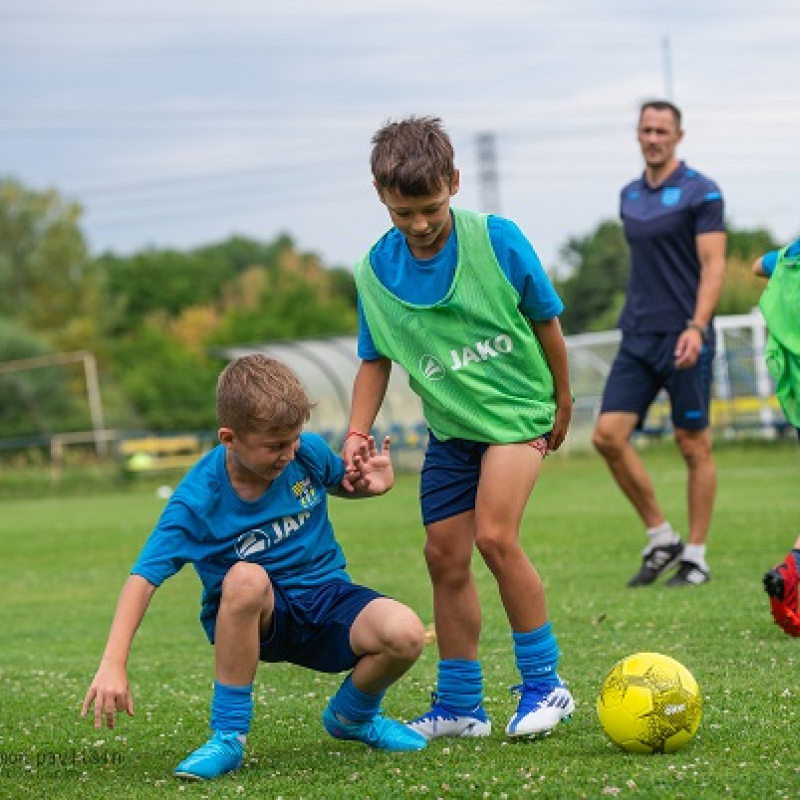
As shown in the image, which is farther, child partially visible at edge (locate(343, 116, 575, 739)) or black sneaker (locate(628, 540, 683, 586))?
black sneaker (locate(628, 540, 683, 586))

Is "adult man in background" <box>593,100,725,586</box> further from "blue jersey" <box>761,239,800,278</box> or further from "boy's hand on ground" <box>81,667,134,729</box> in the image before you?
"boy's hand on ground" <box>81,667,134,729</box>

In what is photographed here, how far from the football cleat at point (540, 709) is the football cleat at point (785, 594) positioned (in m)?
1.68

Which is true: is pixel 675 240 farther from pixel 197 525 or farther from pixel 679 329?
pixel 197 525

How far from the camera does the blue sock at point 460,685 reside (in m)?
5.64

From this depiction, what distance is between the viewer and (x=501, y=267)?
18.2 feet

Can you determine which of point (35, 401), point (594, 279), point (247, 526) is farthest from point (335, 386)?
point (247, 526)

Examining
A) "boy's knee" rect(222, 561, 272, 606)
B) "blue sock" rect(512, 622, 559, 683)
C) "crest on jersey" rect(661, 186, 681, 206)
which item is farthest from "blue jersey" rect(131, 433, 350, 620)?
"crest on jersey" rect(661, 186, 681, 206)

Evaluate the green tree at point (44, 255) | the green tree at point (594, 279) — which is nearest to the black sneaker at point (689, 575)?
the green tree at point (594, 279)

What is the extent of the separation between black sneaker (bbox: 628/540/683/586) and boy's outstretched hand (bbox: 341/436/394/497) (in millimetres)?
4771

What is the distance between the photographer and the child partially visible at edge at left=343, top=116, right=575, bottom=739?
18.1 feet

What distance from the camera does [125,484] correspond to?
32.8 metres

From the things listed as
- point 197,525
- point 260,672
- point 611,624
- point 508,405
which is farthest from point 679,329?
point 197,525

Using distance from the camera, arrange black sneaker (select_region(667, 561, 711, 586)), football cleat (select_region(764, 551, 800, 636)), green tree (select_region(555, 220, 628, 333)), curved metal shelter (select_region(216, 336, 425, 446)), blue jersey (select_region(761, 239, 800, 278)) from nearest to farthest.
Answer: football cleat (select_region(764, 551, 800, 636)), blue jersey (select_region(761, 239, 800, 278)), black sneaker (select_region(667, 561, 711, 586)), curved metal shelter (select_region(216, 336, 425, 446)), green tree (select_region(555, 220, 628, 333))

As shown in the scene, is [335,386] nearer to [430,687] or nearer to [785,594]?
[785,594]
